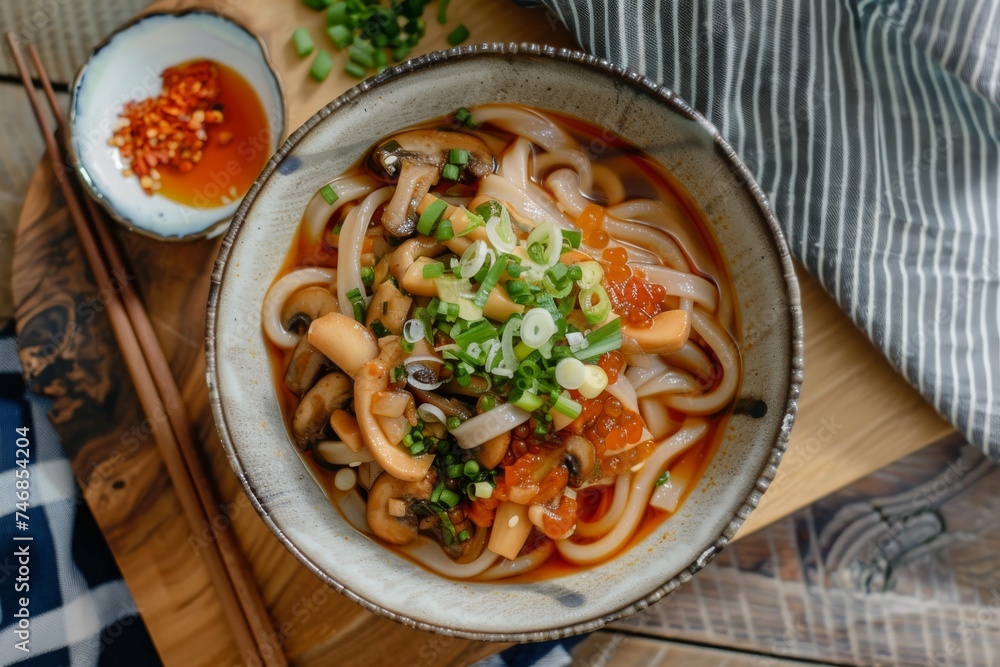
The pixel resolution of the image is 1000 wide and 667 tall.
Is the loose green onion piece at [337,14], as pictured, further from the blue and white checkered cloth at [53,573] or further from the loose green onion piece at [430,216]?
the blue and white checkered cloth at [53,573]

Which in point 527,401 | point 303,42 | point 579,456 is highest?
point 303,42

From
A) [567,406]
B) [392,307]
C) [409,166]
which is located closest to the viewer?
[567,406]

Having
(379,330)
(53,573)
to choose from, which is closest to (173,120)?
(379,330)

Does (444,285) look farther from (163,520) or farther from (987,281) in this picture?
(987,281)

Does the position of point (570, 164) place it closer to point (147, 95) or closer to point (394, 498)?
point (394, 498)

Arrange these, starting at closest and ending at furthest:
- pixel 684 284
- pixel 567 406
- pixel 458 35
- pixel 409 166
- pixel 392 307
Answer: pixel 567 406 < pixel 392 307 < pixel 409 166 < pixel 684 284 < pixel 458 35

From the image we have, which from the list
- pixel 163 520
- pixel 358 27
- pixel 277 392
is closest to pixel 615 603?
pixel 277 392
